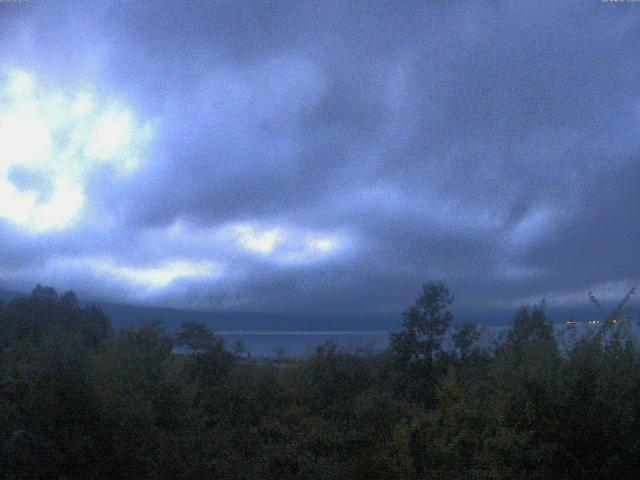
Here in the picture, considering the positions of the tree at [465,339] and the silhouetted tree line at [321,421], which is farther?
the tree at [465,339]

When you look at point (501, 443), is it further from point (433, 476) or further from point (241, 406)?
point (241, 406)

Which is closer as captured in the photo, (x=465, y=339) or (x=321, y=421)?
(x=321, y=421)

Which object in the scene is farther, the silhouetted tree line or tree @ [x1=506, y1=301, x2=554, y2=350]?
tree @ [x1=506, y1=301, x2=554, y2=350]

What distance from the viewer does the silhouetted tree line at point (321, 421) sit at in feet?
31.4

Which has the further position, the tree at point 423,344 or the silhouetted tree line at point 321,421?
the tree at point 423,344

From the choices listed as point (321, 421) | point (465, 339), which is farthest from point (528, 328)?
point (321, 421)

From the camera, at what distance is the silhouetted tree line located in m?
9.56

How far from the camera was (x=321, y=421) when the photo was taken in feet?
40.3

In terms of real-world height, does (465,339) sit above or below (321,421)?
above

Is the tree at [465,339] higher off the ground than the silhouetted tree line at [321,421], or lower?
higher

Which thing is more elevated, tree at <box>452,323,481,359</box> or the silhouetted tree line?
tree at <box>452,323,481,359</box>

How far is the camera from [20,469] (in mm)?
8703

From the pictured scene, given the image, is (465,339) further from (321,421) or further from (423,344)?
(321,421)

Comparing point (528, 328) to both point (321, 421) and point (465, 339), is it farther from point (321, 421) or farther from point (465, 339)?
point (321, 421)
